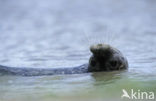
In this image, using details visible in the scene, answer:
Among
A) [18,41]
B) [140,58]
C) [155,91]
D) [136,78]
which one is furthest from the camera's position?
[18,41]

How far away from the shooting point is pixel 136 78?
9.59 metres

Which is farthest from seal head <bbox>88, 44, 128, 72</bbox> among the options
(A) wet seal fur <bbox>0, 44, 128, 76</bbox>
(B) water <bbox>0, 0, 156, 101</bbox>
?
(B) water <bbox>0, 0, 156, 101</bbox>

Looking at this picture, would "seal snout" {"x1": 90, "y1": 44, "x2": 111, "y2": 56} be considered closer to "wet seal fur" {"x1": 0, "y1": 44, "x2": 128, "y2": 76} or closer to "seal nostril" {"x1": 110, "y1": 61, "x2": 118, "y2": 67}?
"wet seal fur" {"x1": 0, "y1": 44, "x2": 128, "y2": 76}

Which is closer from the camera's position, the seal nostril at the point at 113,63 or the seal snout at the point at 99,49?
the seal snout at the point at 99,49

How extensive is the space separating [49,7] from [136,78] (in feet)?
58.2

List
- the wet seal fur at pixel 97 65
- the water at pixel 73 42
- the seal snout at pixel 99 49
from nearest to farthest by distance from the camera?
the water at pixel 73 42
the seal snout at pixel 99 49
the wet seal fur at pixel 97 65

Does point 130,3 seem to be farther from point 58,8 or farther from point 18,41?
point 18,41

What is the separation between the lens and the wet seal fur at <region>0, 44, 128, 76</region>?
9.70 m

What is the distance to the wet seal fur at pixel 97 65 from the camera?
9.70 metres

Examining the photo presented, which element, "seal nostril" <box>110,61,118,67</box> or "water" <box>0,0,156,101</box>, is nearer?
"water" <box>0,0,156,101</box>

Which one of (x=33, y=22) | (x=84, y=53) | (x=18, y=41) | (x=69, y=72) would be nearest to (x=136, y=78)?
(x=69, y=72)

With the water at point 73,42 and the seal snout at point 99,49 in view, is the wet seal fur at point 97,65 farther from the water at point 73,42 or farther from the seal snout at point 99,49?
the water at point 73,42

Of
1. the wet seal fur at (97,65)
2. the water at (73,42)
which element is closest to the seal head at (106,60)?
the wet seal fur at (97,65)

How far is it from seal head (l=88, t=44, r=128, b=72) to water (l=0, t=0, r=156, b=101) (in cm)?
15
